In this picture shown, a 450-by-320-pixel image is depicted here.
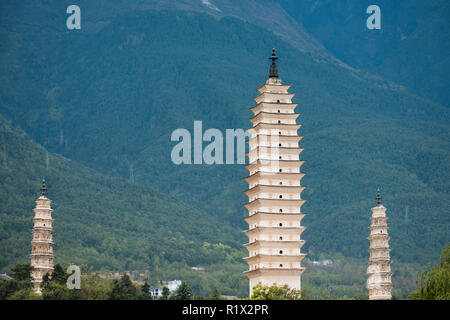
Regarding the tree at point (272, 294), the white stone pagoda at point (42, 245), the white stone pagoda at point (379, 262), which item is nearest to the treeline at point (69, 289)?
the white stone pagoda at point (42, 245)

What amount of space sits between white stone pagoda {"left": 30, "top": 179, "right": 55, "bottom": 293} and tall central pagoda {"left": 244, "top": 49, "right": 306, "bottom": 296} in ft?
79.8

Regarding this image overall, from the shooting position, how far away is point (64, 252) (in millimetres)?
181250

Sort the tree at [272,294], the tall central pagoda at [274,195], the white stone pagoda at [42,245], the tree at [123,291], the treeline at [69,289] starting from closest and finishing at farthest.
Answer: the tree at [272,294] → the tree at [123,291] → the treeline at [69,289] → the tall central pagoda at [274,195] → the white stone pagoda at [42,245]

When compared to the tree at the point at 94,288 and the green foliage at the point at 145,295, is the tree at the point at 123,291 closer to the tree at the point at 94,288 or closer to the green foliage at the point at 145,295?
the green foliage at the point at 145,295

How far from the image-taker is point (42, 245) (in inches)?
4380

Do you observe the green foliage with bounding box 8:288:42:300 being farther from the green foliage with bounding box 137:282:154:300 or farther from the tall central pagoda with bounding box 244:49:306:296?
the tall central pagoda with bounding box 244:49:306:296

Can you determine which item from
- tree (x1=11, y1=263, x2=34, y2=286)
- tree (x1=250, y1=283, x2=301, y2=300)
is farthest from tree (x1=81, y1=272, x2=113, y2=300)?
tree (x1=250, y1=283, x2=301, y2=300)

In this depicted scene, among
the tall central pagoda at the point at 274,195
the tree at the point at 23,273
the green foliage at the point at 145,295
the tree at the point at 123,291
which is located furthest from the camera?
the tree at the point at 23,273

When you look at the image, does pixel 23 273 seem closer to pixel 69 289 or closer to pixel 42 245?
pixel 69 289

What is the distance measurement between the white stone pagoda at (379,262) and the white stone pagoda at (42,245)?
31.6 m

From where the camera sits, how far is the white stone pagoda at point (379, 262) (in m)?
109

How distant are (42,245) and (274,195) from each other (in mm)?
28345
